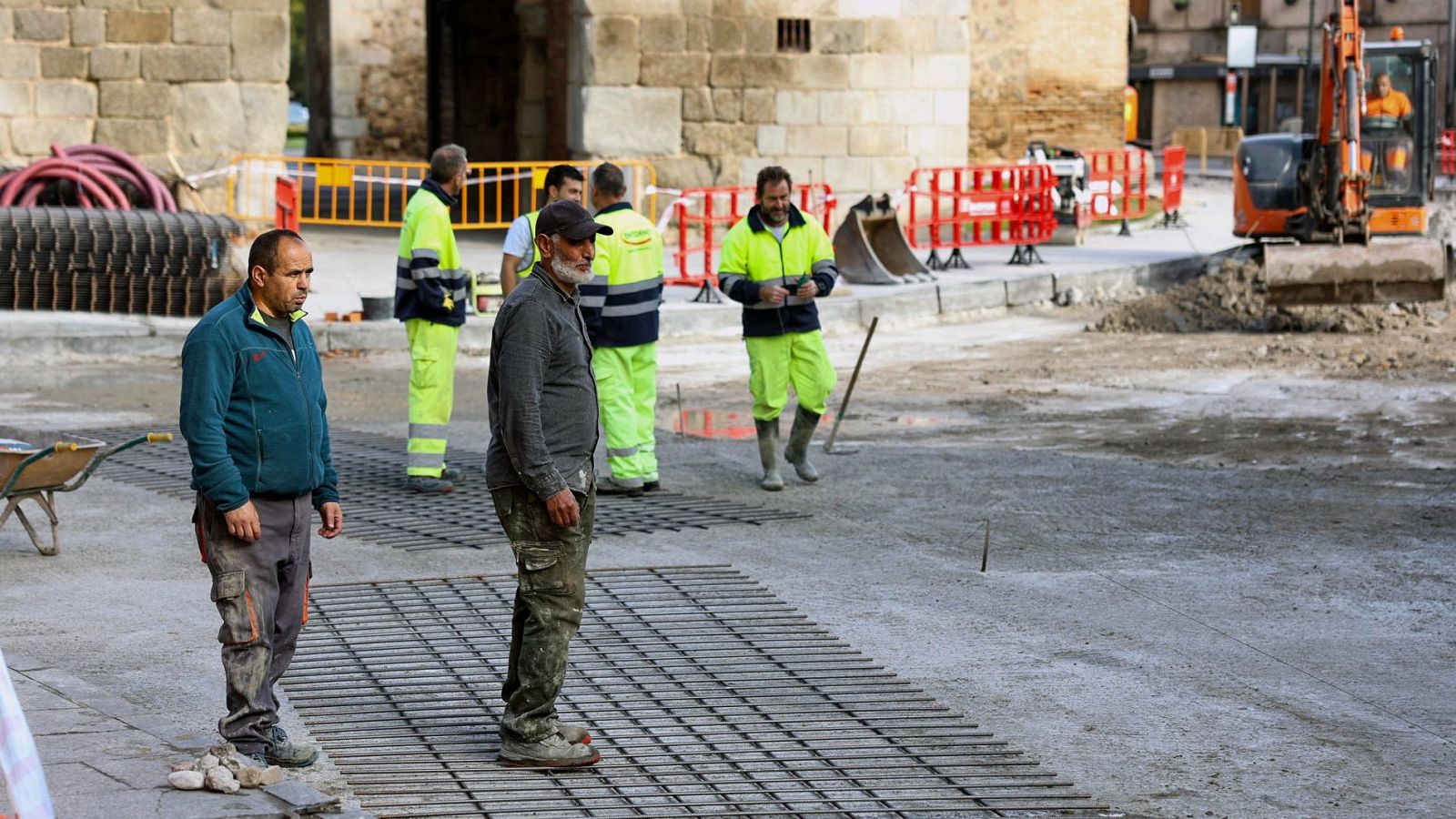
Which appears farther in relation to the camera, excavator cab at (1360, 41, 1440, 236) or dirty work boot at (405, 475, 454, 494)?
excavator cab at (1360, 41, 1440, 236)

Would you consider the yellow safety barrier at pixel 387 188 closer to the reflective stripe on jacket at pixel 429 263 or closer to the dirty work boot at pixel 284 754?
the reflective stripe on jacket at pixel 429 263

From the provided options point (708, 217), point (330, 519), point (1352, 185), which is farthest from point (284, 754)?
point (1352, 185)

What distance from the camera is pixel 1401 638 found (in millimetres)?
7445

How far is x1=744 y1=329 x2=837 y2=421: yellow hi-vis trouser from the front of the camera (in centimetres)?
1039

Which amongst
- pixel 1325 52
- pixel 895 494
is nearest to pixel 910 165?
pixel 1325 52

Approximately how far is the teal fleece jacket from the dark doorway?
80.0ft

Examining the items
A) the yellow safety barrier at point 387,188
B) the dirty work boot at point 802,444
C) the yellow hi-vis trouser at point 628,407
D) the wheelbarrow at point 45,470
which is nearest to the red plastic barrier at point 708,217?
the yellow safety barrier at point 387,188

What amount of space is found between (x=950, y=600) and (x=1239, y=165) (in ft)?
47.3

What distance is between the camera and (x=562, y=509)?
5711mm

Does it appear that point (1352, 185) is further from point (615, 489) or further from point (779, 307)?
point (615, 489)

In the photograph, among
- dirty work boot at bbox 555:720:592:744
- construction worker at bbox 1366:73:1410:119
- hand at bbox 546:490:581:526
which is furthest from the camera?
construction worker at bbox 1366:73:1410:119

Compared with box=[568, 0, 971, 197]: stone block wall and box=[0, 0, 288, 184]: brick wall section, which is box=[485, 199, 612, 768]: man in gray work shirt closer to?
box=[0, 0, 288, 184]: brick wall section

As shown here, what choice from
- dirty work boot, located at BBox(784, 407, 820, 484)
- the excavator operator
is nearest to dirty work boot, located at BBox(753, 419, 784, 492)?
dirty work boot, located at BBox(784, 407, 820, 484)

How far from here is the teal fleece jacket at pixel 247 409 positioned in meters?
5.39
